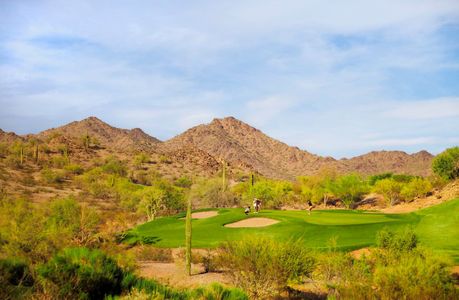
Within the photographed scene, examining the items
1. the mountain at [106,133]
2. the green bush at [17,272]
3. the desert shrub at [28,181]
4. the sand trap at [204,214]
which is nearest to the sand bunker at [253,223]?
the sand trap at [204,214]

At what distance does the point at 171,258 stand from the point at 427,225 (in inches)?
711

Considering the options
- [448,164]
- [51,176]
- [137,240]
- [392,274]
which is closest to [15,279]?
[392,274]

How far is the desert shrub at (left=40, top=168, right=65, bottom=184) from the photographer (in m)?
71.5

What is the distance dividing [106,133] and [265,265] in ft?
469

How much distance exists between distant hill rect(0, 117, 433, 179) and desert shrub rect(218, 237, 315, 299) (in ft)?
343

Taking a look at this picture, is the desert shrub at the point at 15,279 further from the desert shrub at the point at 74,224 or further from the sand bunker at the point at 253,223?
the sand bunker at the point at 253,223

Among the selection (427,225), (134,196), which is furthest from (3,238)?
(134,196)

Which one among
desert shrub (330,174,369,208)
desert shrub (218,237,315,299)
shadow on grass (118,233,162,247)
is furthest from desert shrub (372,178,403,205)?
desert shrub (218,237,315,299)

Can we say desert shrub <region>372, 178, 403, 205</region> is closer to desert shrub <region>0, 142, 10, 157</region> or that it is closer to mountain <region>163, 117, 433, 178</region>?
desert shrub <region>0, 142, 10, 157</region>

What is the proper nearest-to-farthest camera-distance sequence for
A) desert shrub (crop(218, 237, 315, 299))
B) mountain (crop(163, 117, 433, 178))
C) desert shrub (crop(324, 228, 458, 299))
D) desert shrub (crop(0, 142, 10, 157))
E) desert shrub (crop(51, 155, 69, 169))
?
desert shrub (crop(324, 228, 458, 299)) → desert shrub (crop(218, 237, 315, 299)) → desert shrub (crop(0, 142, 10, 157)) → desert shrub (crop(51, 155, 69, 169)) → mountain (crop(163, 117, 433, 178))

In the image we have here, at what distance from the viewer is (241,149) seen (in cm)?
15738

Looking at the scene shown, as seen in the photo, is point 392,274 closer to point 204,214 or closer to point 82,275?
point 82,275

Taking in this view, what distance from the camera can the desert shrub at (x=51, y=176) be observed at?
71.5m

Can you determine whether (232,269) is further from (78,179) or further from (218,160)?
(218,160)
